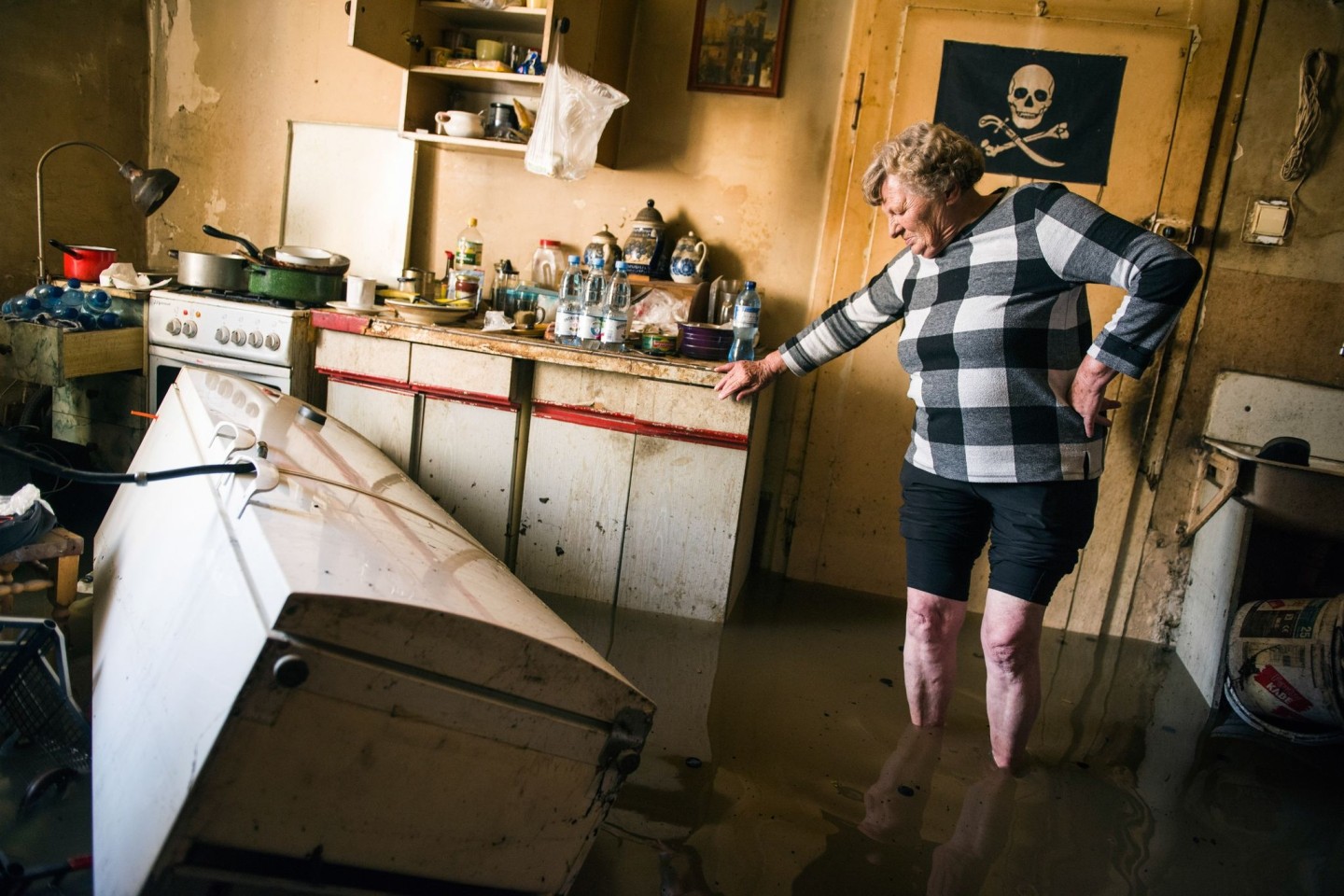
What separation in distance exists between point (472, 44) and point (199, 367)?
167 centimetres

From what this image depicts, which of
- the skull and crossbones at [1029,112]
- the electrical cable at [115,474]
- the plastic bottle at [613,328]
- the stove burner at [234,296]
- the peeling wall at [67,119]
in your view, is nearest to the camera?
the electrical cable at [115,474]

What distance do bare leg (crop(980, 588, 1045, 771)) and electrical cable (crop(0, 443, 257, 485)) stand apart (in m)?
1.63

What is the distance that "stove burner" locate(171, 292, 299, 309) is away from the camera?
3.31 m

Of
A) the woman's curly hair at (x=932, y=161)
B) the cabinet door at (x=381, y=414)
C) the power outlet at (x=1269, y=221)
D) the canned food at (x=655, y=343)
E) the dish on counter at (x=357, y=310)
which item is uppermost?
the power outlet at (x=1269, y=221)

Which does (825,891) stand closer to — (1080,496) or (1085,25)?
(1080,496)

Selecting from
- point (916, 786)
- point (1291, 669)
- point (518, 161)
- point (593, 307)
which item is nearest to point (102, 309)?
point (518, 161)

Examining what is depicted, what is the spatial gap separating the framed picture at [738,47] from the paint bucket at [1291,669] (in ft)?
8.19

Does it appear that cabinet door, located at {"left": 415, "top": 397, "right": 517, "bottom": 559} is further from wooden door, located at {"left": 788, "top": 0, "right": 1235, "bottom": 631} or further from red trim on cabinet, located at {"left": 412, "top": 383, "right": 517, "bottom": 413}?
wooden door, located at {"left": 788, "top": 0, "right": 1235, "bottom": 631}

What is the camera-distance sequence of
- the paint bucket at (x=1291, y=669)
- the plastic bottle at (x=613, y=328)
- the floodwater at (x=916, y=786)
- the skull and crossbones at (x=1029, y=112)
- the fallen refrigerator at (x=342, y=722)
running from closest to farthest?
the fallen refrigerator at (x=342, y=722) → the floodwater at (x=916, y=786) → the paint bucket at (x=1291, y=669) → the plastic bottle at (x=613, y=328) → the skull and crossbones at (x=1029, y=112)

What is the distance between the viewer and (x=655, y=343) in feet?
10.3

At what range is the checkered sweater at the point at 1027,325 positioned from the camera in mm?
1806

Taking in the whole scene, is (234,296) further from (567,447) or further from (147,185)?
(567,447)

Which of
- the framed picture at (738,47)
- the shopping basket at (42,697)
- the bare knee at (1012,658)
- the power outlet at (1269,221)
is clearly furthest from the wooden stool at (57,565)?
the power outlet at (1269,221)

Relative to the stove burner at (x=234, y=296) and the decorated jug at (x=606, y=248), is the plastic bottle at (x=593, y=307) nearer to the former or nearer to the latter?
the decorated jug at (x=606, y=248)
